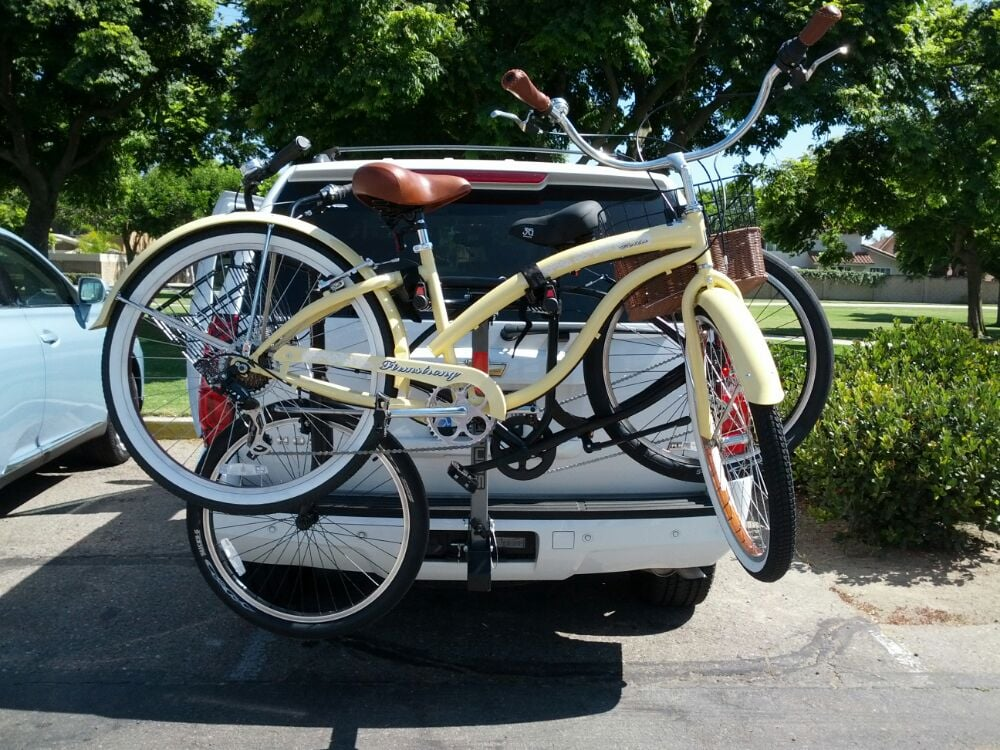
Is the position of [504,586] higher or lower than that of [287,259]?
lower

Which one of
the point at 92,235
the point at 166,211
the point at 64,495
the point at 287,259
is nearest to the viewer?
the point at 287,259

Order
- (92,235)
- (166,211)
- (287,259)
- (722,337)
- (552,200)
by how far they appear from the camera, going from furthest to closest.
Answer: (92,235)
(166,211)
(552,200)
(287,259)
(722,337)

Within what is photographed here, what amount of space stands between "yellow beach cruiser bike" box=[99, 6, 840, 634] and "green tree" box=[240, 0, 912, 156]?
7.78 metres

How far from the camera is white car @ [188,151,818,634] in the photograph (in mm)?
3430

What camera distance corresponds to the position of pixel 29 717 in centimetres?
330

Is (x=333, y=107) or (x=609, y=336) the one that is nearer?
(x=609, y=336)

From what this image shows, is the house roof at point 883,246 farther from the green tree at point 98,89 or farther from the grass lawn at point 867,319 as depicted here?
the green tree at point 98,89

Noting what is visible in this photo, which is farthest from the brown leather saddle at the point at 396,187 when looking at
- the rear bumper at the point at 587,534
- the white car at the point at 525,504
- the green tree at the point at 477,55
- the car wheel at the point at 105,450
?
the green tree at the point at 477,55

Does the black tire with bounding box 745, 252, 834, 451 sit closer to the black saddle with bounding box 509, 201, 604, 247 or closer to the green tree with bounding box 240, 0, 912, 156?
the black saddle with bounding box 509, 201, 604, 247

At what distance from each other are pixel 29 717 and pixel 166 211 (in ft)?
151

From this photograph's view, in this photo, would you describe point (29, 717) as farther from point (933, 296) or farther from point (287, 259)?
point (933, 296)

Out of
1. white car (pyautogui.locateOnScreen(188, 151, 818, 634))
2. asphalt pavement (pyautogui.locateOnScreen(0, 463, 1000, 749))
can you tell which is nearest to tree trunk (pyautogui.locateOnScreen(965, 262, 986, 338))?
asphalt pavement (pyautogui.locateOnScreen(0, 463, 1000, 749))

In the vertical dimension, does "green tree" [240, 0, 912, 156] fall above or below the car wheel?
above

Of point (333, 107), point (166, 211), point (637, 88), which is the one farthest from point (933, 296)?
point (333, 107)
